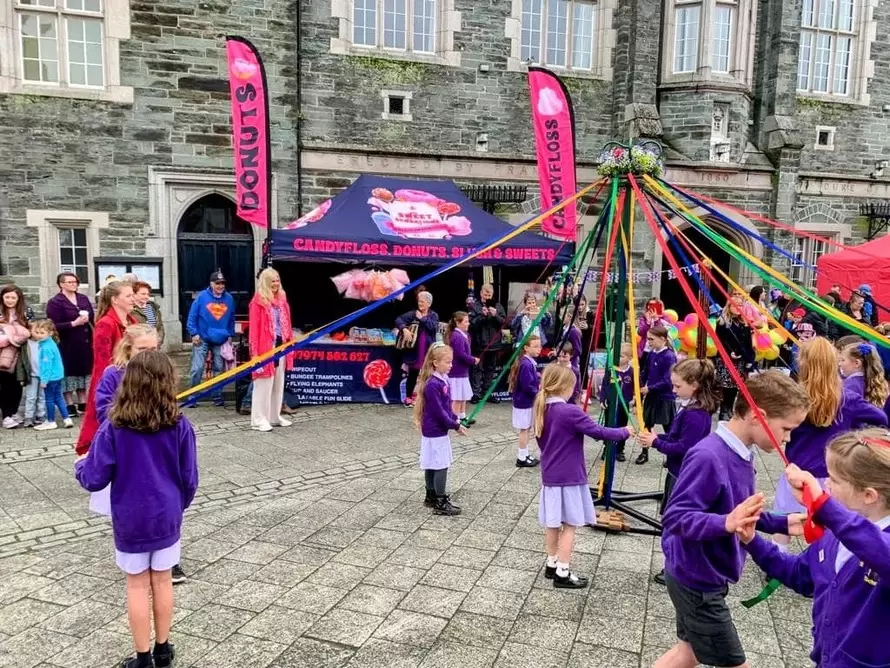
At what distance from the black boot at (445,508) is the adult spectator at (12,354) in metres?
5.51

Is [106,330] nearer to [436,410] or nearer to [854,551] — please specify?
[436,410]

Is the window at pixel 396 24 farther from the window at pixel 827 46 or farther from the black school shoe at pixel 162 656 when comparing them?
the black school shoe at pixel 162 656

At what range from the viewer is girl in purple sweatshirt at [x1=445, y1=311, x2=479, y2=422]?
8469 mm

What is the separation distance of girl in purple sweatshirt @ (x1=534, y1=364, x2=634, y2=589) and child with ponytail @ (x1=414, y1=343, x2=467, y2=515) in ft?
3.98

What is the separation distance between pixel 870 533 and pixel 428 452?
12.9ft

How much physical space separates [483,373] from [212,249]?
6040mm

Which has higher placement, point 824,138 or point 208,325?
point 824,138

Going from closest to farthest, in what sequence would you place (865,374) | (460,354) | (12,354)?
(865,374)
(12,354)
(460,354)

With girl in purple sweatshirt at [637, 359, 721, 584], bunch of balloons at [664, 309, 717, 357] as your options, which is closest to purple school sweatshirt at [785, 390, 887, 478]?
girl in purple sweatshirt at [637, 359, 721, 584]

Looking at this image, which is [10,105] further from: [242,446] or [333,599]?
[333,599]

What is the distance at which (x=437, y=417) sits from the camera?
5559 mm

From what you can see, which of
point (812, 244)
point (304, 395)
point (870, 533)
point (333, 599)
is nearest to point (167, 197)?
point (304, 395)

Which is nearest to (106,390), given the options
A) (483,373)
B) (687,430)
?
A: (687,430)

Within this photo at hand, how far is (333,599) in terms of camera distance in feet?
13.7
